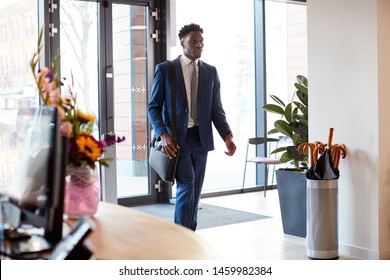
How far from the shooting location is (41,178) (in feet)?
4.50

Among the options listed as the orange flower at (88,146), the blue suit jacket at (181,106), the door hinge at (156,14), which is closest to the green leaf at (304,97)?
the blue suit jacket at (181,106)

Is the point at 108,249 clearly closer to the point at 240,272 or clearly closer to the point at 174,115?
the point at 240,272

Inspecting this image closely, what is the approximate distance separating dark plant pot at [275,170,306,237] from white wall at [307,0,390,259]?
0.39m

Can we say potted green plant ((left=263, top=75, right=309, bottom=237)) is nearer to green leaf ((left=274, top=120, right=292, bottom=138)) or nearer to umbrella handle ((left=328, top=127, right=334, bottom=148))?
green leaf ((left=274, top=120, right=292, bottom=138))

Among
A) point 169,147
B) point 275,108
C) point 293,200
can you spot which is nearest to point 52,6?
point 275,108

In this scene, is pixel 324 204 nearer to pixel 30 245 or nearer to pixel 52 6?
pixel 30 245

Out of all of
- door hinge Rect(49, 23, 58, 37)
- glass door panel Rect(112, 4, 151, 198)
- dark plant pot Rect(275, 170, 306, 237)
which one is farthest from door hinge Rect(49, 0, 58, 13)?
dark plant pot Rect(275, 170, 306, 237)

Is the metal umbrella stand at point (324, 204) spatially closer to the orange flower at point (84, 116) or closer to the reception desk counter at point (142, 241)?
the reception desk counter at point (142, 241)

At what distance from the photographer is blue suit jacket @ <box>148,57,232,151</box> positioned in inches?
151

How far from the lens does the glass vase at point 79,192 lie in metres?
1.82

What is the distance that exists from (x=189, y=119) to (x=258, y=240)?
1.33m

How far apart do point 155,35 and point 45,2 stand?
133cm

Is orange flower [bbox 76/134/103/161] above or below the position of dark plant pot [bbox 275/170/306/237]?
above

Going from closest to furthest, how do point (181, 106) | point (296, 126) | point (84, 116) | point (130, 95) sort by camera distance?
1. point (84, 116)
2. point (181, 106)
3. point (296, 126)
4. point (130, 95)
